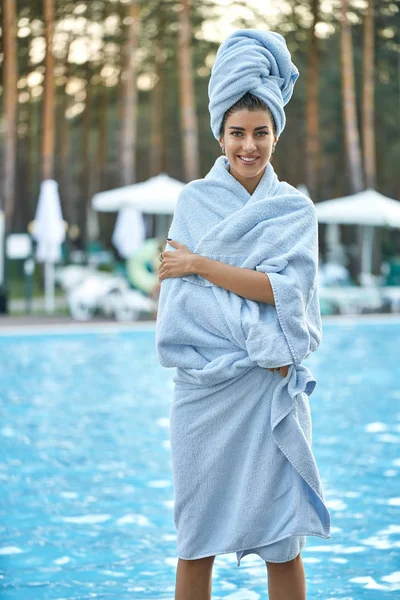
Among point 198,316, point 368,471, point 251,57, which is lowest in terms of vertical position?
point 368,471

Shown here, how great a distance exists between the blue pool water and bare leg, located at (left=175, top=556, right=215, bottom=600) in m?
0.97

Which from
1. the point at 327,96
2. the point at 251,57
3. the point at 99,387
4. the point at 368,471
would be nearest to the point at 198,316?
the point at 251,57

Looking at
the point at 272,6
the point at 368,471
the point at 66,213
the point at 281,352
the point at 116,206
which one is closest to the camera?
the point at 281,352

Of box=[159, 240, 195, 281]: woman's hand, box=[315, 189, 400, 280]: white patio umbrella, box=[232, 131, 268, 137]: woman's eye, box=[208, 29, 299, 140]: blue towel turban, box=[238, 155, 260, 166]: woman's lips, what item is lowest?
box=[159, 240, 195, 281]: woman's hand

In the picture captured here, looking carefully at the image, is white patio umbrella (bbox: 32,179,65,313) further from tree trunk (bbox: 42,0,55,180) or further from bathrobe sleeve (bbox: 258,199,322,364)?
bathrobe sleeve (bbox: 258,199,322,364)

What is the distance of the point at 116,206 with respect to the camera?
16.1m

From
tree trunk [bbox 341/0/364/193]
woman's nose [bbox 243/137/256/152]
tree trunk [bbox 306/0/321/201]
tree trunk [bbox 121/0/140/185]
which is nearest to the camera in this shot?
woman's nose [bbox 243/137/256/152]

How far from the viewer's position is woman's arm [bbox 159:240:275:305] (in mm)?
2035

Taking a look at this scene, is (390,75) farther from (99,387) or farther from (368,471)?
(368,471)

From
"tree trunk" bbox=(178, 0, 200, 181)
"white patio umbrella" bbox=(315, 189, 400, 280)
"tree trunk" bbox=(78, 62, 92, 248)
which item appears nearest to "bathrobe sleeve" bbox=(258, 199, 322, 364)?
"white patio umbrella" bbox=(315, 189, 400, 280)

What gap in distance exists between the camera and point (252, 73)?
2.08 meters

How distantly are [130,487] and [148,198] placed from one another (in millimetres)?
11414

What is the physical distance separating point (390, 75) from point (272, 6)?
14.7 feet

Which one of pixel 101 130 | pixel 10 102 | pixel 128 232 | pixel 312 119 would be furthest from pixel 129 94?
Answer: pixel 101 130
